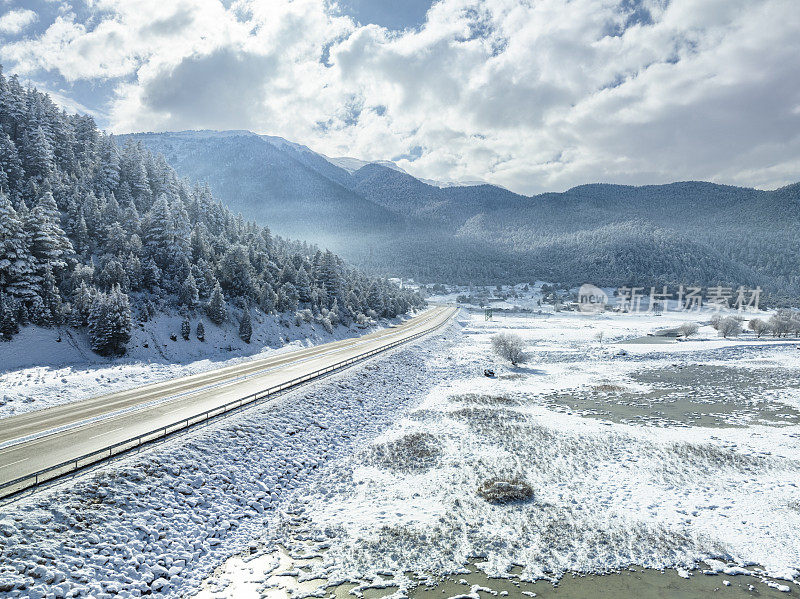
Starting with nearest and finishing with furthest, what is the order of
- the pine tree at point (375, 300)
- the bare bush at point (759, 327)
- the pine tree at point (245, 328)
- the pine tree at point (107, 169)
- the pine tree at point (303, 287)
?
the pine tree at point (245, 328) < the pine tree at point (107, 169) < the pine tree at point (303, 287) < the bare bush at point (759, 327) < the pine tree at point (375, 300)

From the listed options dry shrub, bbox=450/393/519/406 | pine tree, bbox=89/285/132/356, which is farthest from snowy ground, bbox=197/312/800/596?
pine tree, bbox=89/285/132/356

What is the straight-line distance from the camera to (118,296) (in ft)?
129

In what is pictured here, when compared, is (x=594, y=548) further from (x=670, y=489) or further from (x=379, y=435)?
(x=379, y=435)

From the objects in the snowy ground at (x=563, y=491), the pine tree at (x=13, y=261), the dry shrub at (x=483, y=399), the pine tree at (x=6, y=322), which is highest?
the pine tree at (x=13, y=261)

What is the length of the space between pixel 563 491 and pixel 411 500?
312 inches

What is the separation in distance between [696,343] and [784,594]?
81582 mm

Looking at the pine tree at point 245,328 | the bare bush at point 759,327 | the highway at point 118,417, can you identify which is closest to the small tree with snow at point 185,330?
the pine tree at point 245,328

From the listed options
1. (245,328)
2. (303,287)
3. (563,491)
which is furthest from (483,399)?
(303,287)

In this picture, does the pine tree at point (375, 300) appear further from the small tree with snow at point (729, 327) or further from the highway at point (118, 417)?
the small tree with snow at point (729, 327)

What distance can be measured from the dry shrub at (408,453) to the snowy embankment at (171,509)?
6.86 ft

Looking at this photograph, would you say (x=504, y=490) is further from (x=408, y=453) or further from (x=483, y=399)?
(x=483, y=399)

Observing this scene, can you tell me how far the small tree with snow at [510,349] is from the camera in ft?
188

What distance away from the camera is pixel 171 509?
1659cm

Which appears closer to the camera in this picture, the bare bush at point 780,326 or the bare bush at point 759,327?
the bare bush at point 780,326
